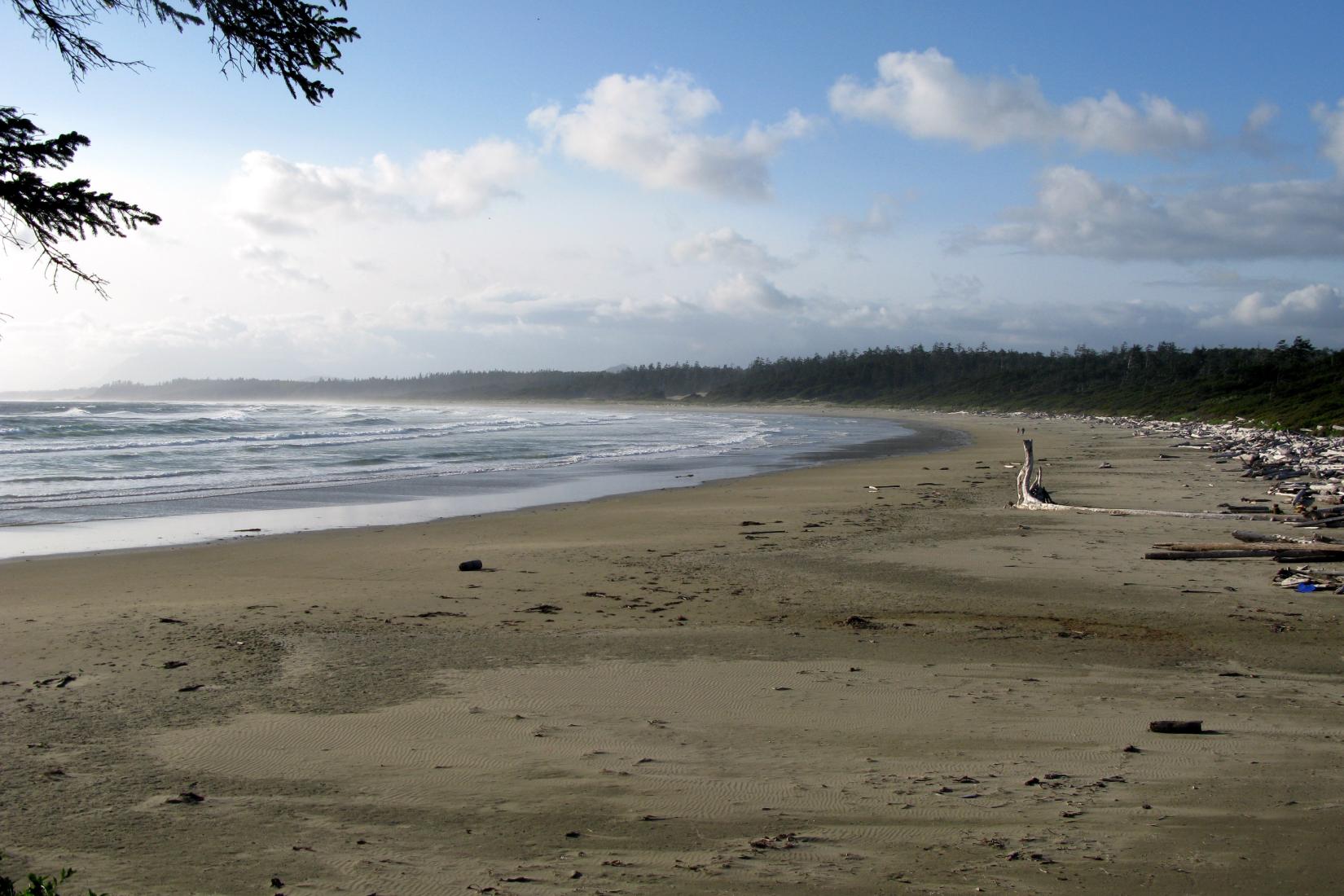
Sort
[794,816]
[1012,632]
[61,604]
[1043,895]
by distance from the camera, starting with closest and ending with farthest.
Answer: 1. [1043,895]
2. [794,816]
3. [1012,632]
4. [61,604]

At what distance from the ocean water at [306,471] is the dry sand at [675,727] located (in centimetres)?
509

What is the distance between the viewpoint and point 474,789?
446cm

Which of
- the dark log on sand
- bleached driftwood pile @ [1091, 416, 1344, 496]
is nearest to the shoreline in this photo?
bleached driftwood pile @ [1091, 416, 1344, 496]

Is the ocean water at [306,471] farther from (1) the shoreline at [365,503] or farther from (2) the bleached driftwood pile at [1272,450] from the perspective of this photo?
(2) the bleached driftwood pile at [1272,450]

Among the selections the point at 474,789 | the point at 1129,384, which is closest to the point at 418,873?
the point at 474,789

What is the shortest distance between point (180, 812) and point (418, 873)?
1404 mm

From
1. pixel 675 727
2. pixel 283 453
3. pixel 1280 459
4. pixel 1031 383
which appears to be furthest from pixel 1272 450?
pixel 1031 383

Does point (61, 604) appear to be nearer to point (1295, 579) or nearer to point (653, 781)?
point (653, 781)

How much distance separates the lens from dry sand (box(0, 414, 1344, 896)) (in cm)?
374

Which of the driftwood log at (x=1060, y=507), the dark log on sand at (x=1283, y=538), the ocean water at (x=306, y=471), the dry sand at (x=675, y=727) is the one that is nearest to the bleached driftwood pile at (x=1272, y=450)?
the driftwood log at (x=1060, y=507)

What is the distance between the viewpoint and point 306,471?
24750 mm

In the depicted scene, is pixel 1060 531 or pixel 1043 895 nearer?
pixel 1043 895

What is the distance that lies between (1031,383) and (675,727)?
8904cm

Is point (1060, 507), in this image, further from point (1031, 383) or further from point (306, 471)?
point (1031, 383)
